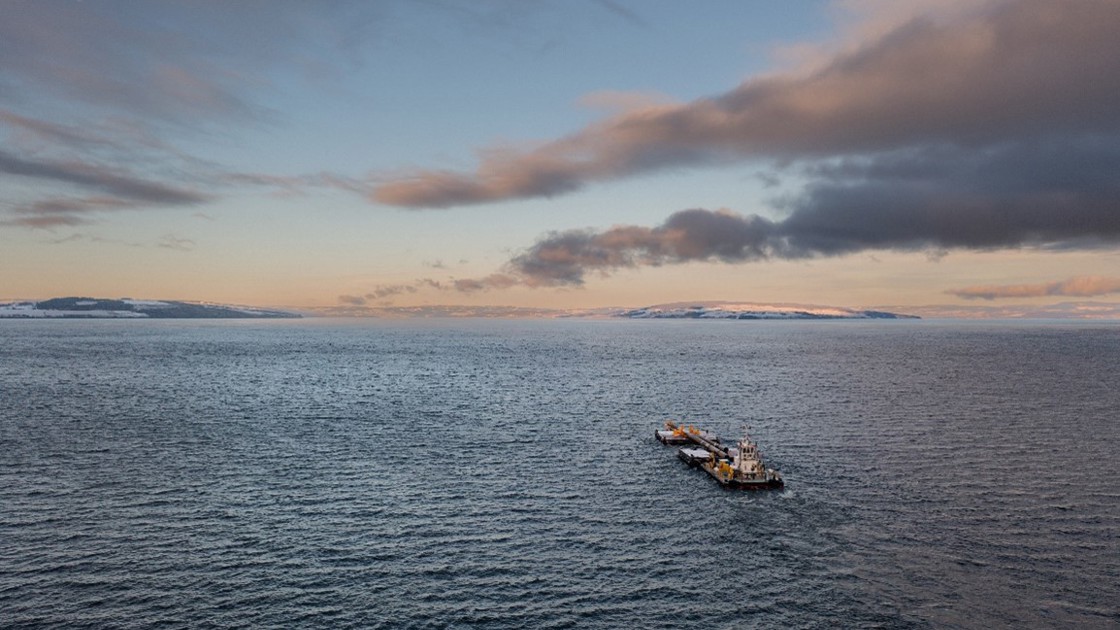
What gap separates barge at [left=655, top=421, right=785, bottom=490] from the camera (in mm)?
80500

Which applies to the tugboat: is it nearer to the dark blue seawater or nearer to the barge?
the barge

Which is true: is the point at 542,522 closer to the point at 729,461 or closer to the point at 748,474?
the point at 748,474

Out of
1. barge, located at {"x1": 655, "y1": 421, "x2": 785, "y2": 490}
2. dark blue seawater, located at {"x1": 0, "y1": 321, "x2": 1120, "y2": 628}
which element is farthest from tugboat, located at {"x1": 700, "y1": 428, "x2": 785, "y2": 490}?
dark blue seawater, located at {"x1": 0, "y1": 321, "x2": 1120, "y2": 628}

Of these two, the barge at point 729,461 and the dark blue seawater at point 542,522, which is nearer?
the dark blue seawater at point 542,522

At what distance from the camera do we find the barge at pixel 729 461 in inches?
3169

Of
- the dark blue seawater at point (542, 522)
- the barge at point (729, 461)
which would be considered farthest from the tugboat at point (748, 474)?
the dark blue seawater at point (542, 522)

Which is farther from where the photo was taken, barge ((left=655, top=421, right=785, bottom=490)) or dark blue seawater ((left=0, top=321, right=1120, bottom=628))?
barge ((left=655, top=421, right=785, bottom=490))

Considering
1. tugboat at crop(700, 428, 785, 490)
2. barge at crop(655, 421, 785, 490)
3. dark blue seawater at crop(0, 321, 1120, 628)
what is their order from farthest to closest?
barge at crop(655, 421, 785, 490) → tugboat at crop(700, 428, 785, 490) → dark blue seawater at crop(0, 321, 1120, 628)

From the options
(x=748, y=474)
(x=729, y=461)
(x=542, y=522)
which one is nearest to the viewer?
(x=542, y=522)

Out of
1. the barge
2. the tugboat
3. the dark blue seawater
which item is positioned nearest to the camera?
the dark blue seawater

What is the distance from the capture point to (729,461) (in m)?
88.4

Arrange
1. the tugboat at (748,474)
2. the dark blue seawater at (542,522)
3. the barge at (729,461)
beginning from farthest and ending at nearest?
the barge at (729,461) → the tugboat at (748,474) → the dark blue seawater at (542,522)

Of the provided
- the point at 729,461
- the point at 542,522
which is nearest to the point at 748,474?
the point at 729,461

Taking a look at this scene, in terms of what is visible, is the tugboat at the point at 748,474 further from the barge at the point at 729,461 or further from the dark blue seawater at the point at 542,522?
the dark blue seawater at the point at 542,522
